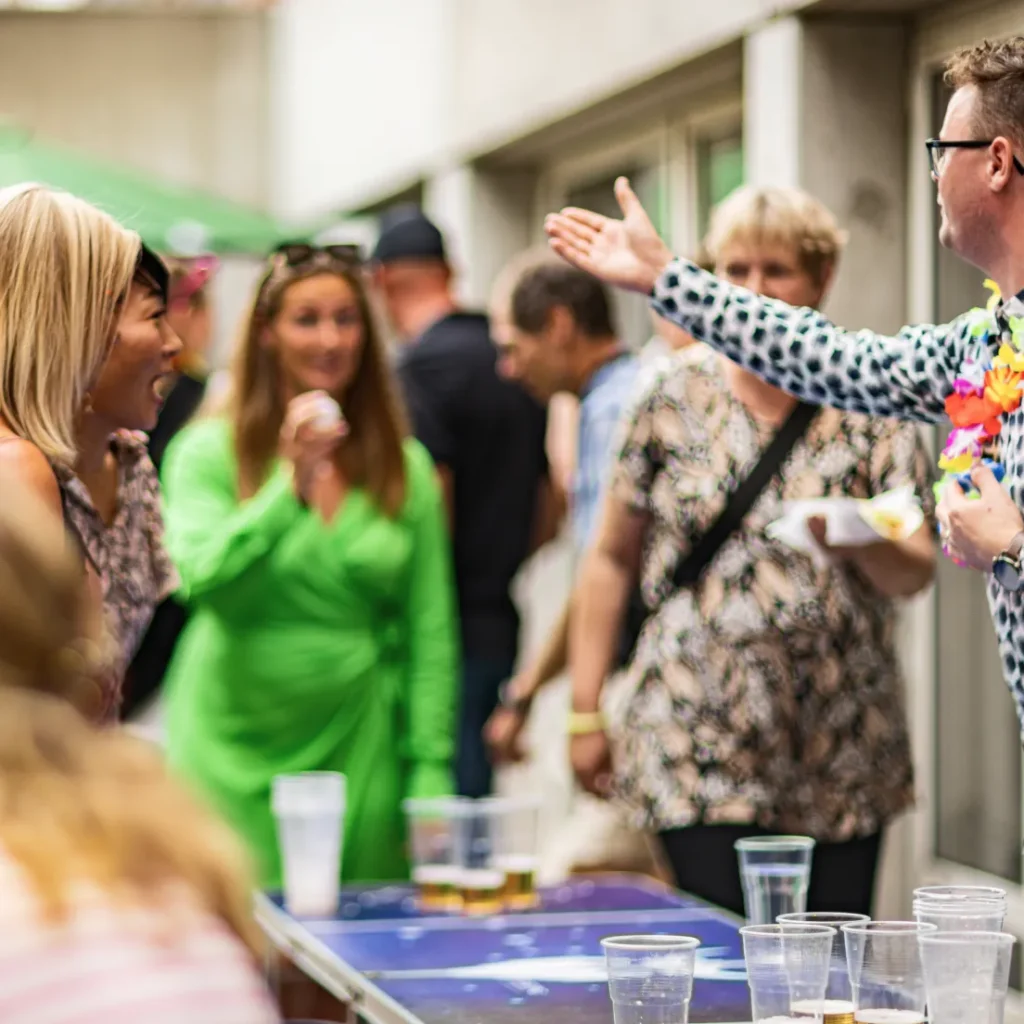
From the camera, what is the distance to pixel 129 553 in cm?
314

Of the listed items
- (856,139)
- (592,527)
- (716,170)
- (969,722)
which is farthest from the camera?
(716,170)

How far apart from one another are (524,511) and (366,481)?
1.84 metres

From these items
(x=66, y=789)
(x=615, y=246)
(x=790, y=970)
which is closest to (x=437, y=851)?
(x=615, y=246)

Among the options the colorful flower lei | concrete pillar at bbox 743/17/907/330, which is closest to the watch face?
the colorful flower lei

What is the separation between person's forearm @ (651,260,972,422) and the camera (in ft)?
9.49

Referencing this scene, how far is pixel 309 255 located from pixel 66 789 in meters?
3.08

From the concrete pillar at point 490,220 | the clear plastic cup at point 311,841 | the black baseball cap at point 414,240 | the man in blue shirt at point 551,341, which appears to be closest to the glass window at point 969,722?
the man in blue shirt at point 551,341

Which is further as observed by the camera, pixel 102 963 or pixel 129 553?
pixel 129 553

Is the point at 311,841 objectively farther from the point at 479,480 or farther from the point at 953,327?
the point at 479,480

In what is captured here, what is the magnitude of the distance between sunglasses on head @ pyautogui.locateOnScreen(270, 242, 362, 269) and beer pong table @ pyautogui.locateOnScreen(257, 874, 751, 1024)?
1371 millimetres

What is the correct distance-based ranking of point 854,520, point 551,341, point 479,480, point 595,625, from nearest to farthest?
point 854,520 → point 595,625 → point 551,341 → point 479,480

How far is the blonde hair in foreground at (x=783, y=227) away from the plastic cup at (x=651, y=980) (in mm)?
1837

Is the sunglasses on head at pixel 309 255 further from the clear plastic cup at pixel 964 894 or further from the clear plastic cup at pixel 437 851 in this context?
the clear plastic cup at pixel 964 894

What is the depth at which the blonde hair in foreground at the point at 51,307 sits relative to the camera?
104 inches
